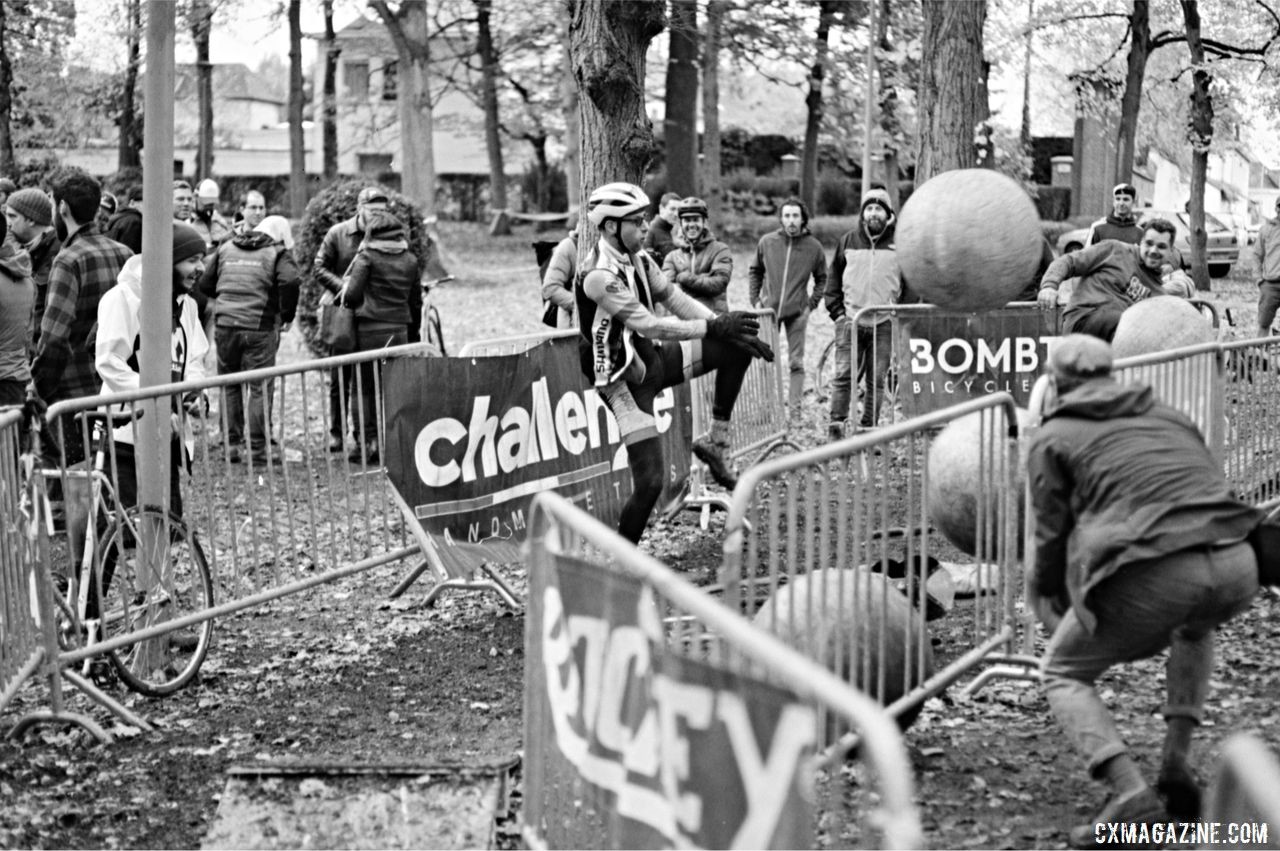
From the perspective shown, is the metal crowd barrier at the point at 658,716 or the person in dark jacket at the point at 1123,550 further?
the person in dark jacket at the point at 1123,550

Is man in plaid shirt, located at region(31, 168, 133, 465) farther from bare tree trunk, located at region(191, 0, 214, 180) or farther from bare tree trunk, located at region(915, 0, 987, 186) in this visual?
bare tree trunk, located at region(191, 0, 214, 180)

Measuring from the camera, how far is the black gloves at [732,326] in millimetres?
8461

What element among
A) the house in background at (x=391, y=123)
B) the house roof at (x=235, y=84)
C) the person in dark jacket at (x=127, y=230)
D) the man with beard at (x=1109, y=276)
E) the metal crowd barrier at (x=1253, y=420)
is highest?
the house roof at (x=235, y=84)

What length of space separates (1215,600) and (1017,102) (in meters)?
53.2

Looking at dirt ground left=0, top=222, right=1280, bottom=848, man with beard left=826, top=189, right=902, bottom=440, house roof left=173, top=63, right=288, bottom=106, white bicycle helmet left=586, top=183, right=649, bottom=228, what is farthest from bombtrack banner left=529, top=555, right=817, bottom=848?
house roof left=173, top=63, right=288, bottom=106

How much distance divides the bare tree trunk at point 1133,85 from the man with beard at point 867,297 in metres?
19.5

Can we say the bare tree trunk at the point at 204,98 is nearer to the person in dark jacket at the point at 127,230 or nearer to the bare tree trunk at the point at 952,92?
the bare tree trunk at the point at 952,92

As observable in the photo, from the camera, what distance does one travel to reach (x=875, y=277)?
13.6 m

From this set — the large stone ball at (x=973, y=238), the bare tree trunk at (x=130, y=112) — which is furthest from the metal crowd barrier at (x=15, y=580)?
the bare tree trunk at (x=130, y=112)

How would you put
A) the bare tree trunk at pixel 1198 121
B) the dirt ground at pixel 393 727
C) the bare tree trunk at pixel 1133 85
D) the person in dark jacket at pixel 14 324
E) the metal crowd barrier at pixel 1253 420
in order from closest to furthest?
the dirt ground at pixel 393 727 < the person in dark jacket at pixel 14 324 < the metal crowd barrier at pixel 1253 420 < the bare tree trunk at pixel 1198 121 < the bare tree trunk at pixel 1133 85

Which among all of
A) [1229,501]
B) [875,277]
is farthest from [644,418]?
[875,277]

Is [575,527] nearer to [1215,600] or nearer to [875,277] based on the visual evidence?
[1215,600]

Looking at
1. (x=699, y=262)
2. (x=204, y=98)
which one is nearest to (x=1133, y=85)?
(x=699, y=262)

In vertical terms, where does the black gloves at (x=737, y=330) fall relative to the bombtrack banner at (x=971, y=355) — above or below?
above
